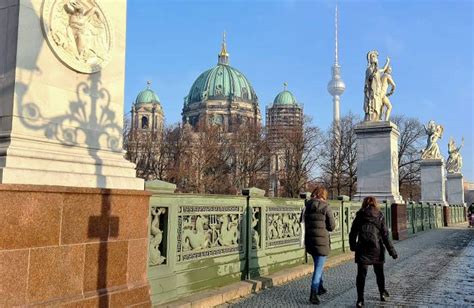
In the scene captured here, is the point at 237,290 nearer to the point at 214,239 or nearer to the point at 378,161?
the point at 214,239

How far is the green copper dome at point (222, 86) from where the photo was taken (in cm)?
11730

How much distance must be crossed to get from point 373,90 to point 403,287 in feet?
41.9

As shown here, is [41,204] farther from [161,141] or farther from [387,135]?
[161,141]

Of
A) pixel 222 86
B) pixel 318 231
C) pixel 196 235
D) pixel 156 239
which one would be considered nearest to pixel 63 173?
pixel 156 239

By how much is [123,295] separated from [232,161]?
46.6 m

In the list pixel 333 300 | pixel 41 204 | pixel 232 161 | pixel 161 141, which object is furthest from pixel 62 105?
pixel 232 161

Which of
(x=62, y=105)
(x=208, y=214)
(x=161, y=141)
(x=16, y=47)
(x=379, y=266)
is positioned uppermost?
(x=161, y=141)

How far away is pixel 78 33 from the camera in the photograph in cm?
589

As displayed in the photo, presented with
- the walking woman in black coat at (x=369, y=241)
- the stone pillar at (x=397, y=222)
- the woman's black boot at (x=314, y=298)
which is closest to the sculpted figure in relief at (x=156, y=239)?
the woman's black boot at (x=314, y=298)

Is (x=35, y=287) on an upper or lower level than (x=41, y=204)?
Answer: lower

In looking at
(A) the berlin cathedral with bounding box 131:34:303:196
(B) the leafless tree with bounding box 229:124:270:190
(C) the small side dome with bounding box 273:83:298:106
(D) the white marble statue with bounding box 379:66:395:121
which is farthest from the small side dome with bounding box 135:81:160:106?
(D) the white marble statue with bounding box 379:66:395:121

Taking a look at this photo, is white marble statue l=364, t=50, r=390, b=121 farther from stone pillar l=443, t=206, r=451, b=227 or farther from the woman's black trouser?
stone pillar l=443, t=206, r=451, b=227

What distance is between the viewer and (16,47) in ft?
17.1

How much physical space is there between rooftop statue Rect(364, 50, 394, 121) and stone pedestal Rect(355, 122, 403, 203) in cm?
61
